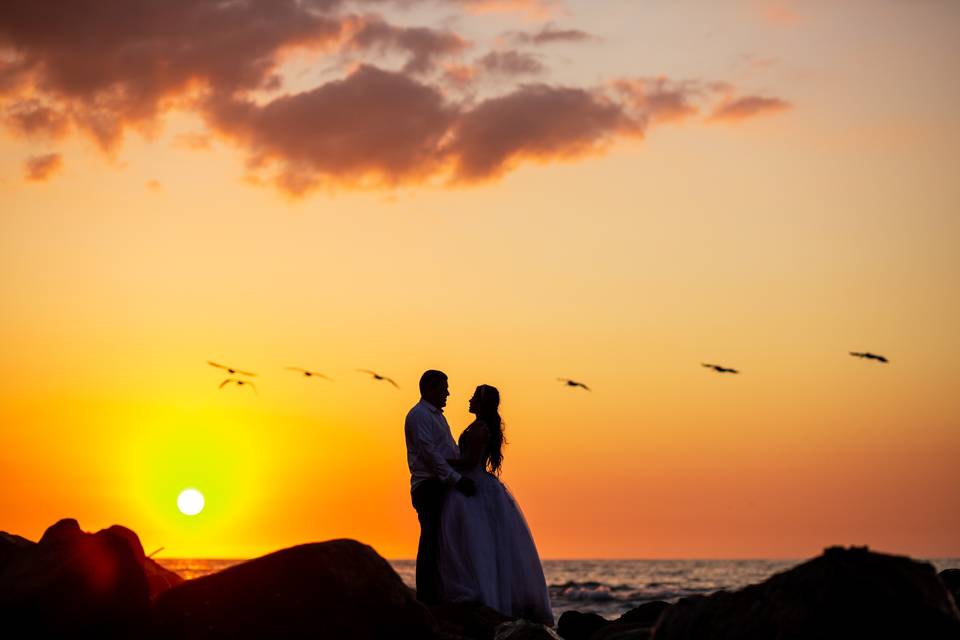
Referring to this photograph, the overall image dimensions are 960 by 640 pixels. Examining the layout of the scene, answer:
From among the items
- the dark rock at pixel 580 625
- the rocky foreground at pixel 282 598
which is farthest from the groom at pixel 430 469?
the rocky foreground at pixel 282 598

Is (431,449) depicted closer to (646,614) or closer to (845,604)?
(646,614)

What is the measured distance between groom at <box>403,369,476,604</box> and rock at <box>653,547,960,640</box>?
6.29m

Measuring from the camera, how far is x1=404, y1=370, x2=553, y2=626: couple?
14211 mm

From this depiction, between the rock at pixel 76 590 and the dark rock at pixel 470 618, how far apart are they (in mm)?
3378

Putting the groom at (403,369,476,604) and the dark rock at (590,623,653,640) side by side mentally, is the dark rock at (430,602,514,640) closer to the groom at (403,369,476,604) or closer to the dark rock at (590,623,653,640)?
the groom at (403,369,476,604)

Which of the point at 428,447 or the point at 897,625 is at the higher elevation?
the point at 428,447

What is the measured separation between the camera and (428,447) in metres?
14.0

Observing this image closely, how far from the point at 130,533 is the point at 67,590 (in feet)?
5.75

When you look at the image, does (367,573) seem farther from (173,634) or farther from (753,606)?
(753,606)

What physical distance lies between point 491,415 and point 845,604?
717 centimetres

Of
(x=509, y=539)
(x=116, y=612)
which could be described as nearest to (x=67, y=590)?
(x=116, y=612)

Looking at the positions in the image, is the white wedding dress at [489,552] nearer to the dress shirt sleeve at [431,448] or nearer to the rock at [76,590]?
the dress shirt sleeve at [431,448]

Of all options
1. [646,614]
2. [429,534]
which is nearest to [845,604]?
[646,614]

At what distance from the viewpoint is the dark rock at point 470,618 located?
516 inches
